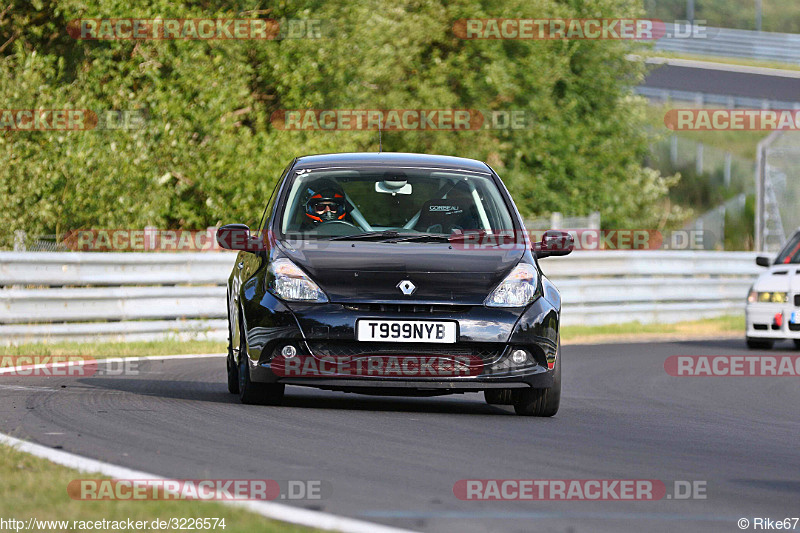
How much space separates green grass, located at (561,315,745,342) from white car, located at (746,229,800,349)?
7.96 ft

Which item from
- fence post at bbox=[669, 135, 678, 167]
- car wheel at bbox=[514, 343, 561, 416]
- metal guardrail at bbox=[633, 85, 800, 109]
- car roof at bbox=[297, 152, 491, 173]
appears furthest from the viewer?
fence post at bbox=[669, 135, 678, 167]

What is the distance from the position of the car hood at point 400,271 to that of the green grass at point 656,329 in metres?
10.3

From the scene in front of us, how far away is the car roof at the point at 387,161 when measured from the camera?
31.1ft

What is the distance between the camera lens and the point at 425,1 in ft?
102

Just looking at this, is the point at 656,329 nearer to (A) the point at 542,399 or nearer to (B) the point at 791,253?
(B) the point at 791,253

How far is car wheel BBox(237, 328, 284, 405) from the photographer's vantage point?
8.66 m

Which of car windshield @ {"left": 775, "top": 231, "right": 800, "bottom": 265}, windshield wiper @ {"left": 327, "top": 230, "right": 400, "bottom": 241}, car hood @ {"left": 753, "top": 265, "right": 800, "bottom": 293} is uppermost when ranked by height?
windshield wiper @ {"left": 327, "top": 230, "right": 400, "bottom": 241}

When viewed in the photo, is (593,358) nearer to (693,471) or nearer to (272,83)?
(693,471)

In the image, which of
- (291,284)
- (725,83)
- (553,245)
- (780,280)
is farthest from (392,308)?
(725,83)

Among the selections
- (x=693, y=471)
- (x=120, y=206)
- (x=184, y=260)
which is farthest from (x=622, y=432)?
(x=120, y=206)

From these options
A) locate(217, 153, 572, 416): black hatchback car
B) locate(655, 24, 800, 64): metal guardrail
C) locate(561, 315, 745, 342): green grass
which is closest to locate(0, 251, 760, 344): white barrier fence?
locate(561, 315, 745, 342): green grass

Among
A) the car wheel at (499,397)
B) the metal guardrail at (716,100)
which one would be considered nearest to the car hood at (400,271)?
the car wheel at (499,397)

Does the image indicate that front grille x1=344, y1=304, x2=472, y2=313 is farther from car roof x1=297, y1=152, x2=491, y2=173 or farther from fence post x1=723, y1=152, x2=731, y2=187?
fence post x1=723, y1=152, x2=731, y2=187

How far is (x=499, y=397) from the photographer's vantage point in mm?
9492
